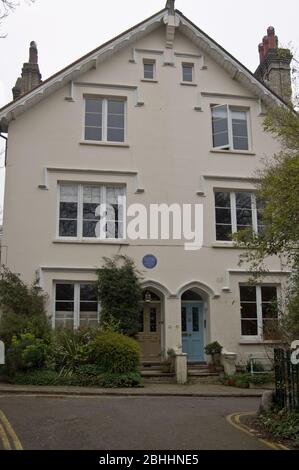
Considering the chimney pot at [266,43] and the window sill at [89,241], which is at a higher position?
the chimney pot at [266,43]

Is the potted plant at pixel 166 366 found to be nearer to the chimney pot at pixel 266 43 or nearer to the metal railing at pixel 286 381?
the metal railing at pixel 286 381

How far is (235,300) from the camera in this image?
1959 centimetres

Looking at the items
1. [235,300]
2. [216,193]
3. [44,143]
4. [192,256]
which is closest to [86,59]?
[44,143]

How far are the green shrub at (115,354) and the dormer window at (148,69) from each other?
1050cm

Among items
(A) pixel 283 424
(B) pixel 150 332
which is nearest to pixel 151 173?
(B) pixel 150 332

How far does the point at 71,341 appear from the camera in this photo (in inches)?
673

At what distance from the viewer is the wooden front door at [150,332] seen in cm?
1925

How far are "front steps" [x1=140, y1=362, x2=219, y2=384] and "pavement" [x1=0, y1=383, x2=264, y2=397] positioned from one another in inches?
34.6

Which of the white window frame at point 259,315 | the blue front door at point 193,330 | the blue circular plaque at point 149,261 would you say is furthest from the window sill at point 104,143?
the white window frame at point 259,315

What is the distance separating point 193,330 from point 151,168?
6.25 meters

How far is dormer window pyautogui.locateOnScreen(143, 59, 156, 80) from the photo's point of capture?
Answer: 21.3 metres

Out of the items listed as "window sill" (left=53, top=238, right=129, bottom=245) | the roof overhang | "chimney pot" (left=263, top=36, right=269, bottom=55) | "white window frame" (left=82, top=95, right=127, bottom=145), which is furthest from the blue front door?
"chimney pot" (left=263, top=36, right=269, bottom=55)

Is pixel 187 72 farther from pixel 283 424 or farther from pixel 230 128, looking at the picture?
pixel 283 424
